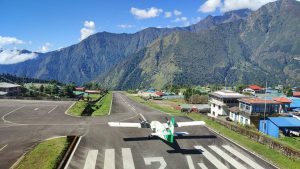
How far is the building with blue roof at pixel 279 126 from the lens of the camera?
233 feet

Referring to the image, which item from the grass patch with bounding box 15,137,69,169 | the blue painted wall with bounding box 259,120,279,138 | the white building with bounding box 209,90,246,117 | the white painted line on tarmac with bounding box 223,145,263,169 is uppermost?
the white building with bounding box 209,90,246,117

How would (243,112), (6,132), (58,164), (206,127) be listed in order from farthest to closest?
(243,112) → (206,127) → (6,132) → (58,164)

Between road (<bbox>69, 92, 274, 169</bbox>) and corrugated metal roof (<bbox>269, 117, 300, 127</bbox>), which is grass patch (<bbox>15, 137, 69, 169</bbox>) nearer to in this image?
road (<bbox>69, 92, 274, 169</bbox>)

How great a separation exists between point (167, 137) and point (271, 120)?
4070 centimetres

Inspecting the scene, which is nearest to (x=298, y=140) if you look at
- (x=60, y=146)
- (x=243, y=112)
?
(x=243, y=112)

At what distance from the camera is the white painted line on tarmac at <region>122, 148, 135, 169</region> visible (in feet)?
117

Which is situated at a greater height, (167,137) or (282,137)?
(167,137)

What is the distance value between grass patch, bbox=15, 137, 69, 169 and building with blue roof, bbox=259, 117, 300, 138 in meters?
50.1

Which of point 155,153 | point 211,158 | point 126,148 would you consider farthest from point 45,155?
point 211,158

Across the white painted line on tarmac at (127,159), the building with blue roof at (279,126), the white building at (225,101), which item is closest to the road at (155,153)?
the white painted line on tarmac at (127,159)

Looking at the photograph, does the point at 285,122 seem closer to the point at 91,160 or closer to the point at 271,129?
the point at 271,129

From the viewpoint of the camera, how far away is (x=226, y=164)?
3738cm

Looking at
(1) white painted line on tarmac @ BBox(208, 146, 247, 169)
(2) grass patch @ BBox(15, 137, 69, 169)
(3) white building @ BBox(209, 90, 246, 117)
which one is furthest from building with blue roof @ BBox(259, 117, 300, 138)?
(2) grass patch @ BBox(15, 137, 69, 169)

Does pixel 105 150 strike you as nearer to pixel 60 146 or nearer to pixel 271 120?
pixel 60 146
